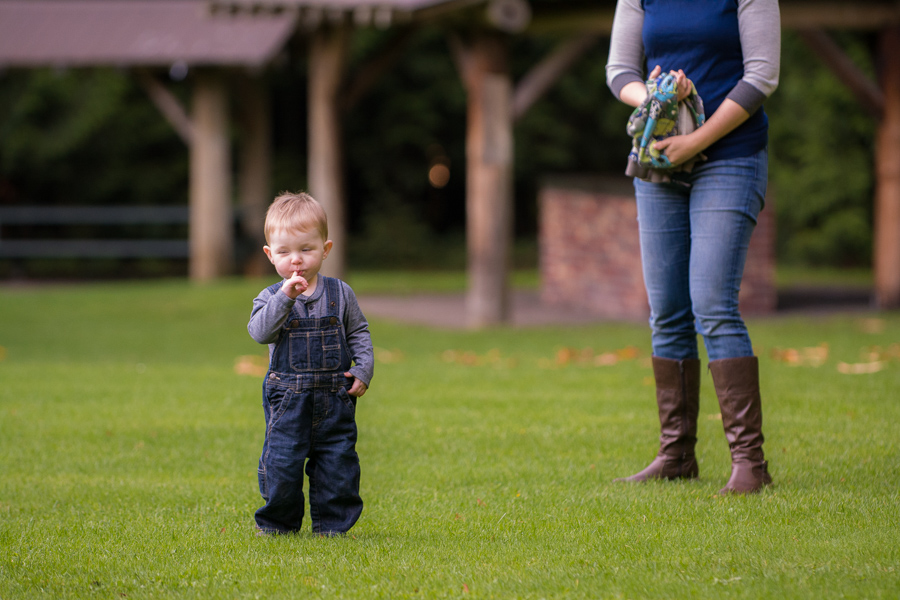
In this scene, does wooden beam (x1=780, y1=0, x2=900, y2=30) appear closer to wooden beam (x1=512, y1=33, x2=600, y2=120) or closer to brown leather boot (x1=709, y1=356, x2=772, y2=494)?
wooden beam (x1=512, y1=33, x2=600, y2=120)

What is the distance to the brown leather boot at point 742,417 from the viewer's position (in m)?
3.60

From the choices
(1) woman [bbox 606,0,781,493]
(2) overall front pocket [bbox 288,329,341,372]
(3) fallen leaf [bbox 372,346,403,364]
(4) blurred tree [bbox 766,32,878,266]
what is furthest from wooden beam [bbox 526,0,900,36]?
(4) blurred tree [bbox 766,32,878,266]

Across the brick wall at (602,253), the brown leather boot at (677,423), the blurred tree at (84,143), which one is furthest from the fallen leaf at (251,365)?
the blurred tree at (84,143)

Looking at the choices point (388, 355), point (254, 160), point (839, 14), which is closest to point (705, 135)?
point (388, 355)

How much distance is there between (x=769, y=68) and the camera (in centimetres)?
359

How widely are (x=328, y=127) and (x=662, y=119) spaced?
8.37m

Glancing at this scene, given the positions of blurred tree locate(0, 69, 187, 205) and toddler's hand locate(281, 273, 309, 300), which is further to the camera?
blurred tree locate(0, 69, 187, 205)

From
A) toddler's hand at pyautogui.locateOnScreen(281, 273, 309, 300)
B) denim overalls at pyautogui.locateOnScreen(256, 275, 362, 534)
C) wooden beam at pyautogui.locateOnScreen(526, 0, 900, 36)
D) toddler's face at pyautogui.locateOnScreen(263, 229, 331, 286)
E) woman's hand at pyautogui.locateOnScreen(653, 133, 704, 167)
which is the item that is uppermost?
wooden beam at pyautogui.locateOnScreen(526, 0, 900, 36)

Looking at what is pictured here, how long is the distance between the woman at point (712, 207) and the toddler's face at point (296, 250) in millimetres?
1247

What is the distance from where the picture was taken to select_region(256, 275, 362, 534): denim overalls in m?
3.05

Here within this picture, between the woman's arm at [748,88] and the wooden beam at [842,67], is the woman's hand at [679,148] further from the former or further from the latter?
the wooden beam at [842,67]

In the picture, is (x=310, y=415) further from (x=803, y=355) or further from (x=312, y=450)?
(x=803, y=355)

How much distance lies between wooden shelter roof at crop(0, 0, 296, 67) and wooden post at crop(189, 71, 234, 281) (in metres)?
0.57

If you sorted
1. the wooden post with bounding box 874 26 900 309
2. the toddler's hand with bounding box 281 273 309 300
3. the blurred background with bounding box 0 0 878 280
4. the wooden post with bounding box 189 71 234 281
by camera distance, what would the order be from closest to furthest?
the toddler's hand with bounding box 281 273 309 300
the wooden post with bounding box 874 26 900 309
the wooden post with bounding box 189 71 234 281
the blurred background with bounding box 0 0 878 280
